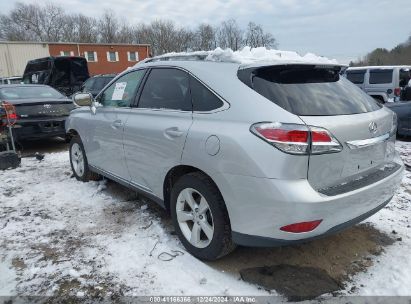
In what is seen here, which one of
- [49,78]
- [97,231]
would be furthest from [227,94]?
[49,78]

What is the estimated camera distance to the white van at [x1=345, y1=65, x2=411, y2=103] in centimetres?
1230

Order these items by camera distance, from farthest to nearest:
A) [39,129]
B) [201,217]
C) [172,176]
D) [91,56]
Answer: [91,56]
[39,129]
[172,176]
[201,217]

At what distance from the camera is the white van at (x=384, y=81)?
40.3 feet

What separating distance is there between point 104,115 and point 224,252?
2.40 metres

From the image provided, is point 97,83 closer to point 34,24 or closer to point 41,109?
point 41,109

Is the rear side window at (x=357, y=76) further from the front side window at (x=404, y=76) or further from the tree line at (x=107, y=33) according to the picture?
the tree line at (x=107, y=33)

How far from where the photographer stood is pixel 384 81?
12562 mm

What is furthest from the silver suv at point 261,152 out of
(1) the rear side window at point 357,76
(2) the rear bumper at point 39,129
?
(1) the rear side window at point 357,76

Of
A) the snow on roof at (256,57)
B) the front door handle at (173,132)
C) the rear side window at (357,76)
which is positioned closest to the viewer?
the snow on roof at (256,57)

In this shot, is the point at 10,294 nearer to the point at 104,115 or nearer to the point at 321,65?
the point at 104,115

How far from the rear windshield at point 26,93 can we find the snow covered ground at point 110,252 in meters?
3.87

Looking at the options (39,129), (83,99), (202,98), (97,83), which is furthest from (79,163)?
(97,83)

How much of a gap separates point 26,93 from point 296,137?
7.73 meters

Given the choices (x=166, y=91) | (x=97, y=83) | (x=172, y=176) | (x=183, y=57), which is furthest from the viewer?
(x=97, y=83)
